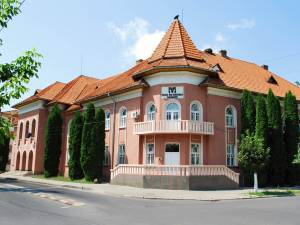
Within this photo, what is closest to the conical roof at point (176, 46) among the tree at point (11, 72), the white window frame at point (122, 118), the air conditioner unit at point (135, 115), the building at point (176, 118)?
the building at point (176, 118)

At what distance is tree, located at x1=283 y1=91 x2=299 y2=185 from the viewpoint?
27.0 m

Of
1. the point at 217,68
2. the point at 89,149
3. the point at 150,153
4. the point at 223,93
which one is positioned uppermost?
the point at 217,68

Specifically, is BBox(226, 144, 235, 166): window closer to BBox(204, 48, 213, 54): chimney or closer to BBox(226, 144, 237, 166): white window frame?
BBox(226, 144, 237, 166): white window frame

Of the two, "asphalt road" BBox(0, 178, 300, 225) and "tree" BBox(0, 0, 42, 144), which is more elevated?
"tree" BBox(0, 0, 42, 144)

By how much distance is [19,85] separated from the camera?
5148mm

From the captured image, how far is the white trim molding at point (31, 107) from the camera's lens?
37.7 metres

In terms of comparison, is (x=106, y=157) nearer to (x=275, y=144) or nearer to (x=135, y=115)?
(x=135, y=115)

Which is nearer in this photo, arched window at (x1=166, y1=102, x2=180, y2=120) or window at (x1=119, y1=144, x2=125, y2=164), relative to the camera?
arched window at (x1=166, y1=102, x2=180, y2=120)

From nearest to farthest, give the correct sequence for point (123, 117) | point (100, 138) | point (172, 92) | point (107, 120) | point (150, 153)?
point (172, 92) → point (150, 153) → point (100, 138) → point (123, 117) → point (107, 120)

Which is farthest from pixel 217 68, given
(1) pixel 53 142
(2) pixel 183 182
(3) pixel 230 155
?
(1) pixel 53 142

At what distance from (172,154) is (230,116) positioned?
630 centimetres

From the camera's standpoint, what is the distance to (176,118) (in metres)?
24.9

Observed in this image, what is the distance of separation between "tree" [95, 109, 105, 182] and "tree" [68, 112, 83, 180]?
9.43 feet

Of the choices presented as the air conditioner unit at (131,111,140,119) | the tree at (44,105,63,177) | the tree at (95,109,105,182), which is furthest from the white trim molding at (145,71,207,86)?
the tree at (44,105,63,177)
